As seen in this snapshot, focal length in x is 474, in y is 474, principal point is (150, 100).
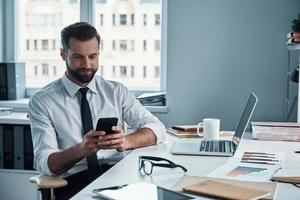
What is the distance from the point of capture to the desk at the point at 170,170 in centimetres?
149

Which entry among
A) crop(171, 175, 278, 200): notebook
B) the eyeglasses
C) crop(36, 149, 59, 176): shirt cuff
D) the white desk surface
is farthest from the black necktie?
the white desk surface

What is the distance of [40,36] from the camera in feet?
12.4

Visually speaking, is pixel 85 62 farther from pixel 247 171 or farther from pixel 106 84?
pixel 247 171

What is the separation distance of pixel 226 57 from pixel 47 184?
5.87 ft

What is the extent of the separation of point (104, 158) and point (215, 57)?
4.25ft

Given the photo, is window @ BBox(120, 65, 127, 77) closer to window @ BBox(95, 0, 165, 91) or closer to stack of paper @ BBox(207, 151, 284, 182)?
window @ BBox(95, 0, 165, 91)

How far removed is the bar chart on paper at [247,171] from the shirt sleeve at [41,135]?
2.49ft

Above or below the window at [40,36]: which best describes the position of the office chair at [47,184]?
below

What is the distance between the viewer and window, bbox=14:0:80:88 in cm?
373

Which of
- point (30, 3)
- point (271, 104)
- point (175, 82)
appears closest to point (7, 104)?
point (30, 3)

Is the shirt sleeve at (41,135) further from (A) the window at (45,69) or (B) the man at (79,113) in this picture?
(A) the window at (45,69)

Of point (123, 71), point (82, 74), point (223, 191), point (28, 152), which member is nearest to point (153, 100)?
point (123, 71)

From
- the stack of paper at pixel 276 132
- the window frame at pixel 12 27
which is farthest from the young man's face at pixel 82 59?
the window frame at pixel 12 27

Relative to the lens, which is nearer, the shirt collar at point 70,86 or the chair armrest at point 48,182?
the chair armrest at point 48,182
